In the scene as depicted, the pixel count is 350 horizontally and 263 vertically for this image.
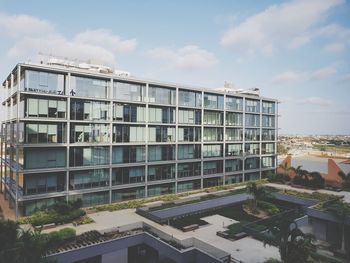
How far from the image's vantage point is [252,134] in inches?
2724

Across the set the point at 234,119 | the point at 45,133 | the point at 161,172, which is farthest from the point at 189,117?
the point at 45,133

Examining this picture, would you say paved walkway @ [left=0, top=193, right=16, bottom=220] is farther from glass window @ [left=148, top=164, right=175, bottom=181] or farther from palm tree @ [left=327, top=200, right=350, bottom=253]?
palm tree @ [left=327, top=200, right=350, bottom=253]

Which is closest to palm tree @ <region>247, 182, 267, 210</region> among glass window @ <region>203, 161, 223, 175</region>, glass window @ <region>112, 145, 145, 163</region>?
glass window @ <region>203, 161, 223, 175</region>

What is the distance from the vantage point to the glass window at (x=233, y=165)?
63.3 metres

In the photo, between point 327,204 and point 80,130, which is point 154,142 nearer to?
point 80,130

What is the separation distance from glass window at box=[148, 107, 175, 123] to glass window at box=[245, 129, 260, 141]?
22687mm

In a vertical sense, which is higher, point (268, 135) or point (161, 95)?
point (161, 95)

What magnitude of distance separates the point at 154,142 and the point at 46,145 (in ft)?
58.5

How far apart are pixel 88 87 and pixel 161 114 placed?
1389 cm

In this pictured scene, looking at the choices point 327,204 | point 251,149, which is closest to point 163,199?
point 327,204

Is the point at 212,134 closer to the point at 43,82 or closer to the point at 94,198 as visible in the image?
the point at 94,198

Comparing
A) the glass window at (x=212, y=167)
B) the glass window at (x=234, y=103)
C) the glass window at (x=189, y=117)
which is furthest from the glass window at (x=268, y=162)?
the glass window at (x=189, y=117)

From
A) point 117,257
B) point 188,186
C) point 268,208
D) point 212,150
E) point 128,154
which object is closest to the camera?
point 117,257

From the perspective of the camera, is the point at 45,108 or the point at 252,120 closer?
the point at 45,108
